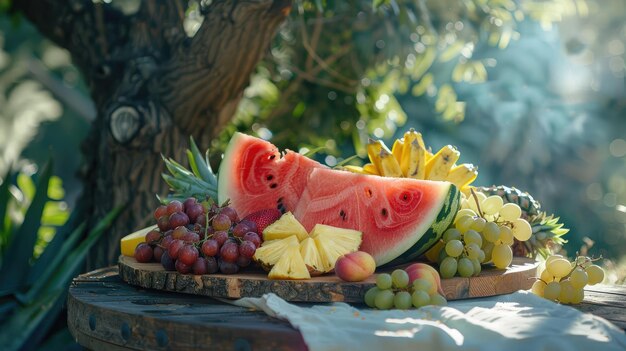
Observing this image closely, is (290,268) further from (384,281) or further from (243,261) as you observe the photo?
(384,281)

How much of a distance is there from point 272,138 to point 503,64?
972 cm

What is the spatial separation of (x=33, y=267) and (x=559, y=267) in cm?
339

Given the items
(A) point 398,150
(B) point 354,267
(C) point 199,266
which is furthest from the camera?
(A) point 398,150

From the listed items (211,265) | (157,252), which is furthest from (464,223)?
(157,252)

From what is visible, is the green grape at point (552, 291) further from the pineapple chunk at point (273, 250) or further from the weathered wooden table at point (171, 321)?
the pineapple chunk at point (273, 250)

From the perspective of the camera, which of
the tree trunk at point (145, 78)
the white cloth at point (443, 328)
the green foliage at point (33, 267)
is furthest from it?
the green foliage at point (33, 267)

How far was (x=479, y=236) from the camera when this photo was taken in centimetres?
280

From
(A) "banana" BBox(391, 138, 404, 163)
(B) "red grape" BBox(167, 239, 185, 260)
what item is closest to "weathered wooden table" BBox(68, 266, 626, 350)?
(B) "red grape" BBox(167, 239, 185, 260)

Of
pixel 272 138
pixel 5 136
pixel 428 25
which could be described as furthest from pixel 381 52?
pixel 5 136

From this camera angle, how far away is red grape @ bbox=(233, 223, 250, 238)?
9.12 ft

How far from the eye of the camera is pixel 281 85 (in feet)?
21.3

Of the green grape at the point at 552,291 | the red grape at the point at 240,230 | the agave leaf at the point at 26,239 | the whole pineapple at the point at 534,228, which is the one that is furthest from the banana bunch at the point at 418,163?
the agave leaf at the point at 26,239

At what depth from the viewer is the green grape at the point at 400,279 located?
2457 millimetres

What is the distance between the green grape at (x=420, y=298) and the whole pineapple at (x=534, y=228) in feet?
3.96
